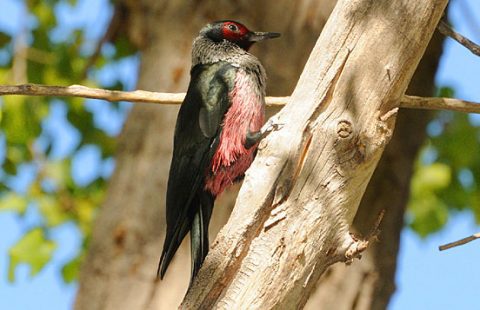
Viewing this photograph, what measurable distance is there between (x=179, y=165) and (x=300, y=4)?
6.34 feet

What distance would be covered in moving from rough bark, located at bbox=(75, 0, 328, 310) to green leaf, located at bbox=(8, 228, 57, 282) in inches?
39.5

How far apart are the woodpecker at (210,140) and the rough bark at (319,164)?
3.21 feet

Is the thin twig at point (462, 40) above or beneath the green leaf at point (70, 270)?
above

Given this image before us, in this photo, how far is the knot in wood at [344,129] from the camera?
109 inches

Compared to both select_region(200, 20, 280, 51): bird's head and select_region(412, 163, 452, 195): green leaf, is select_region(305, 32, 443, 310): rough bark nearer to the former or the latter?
select_region(200, 20, 280, 51): bird's head

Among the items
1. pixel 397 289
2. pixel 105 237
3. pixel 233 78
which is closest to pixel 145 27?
pixel 105 237

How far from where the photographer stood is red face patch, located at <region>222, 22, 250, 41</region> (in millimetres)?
4766

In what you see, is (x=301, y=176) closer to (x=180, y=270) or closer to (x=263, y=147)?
(x=263, y=147)

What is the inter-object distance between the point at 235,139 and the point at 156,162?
1538 mm

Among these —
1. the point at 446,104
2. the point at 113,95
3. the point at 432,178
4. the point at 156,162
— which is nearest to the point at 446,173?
the point at 432,178

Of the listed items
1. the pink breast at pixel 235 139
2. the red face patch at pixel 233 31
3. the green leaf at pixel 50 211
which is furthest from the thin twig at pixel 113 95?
the green leaf at pixel 50 211

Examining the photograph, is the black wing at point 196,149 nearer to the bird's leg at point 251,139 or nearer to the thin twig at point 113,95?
the bird's leg at point 251,139

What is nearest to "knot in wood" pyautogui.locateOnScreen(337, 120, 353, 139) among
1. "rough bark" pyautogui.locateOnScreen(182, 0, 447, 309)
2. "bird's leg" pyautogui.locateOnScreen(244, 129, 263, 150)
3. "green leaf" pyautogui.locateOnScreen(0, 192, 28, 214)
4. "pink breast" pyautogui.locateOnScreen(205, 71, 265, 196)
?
"rough bark" pyautogui.locateOnScreen(182, 0, 447, 309)

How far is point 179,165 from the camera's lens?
13.0 feet
